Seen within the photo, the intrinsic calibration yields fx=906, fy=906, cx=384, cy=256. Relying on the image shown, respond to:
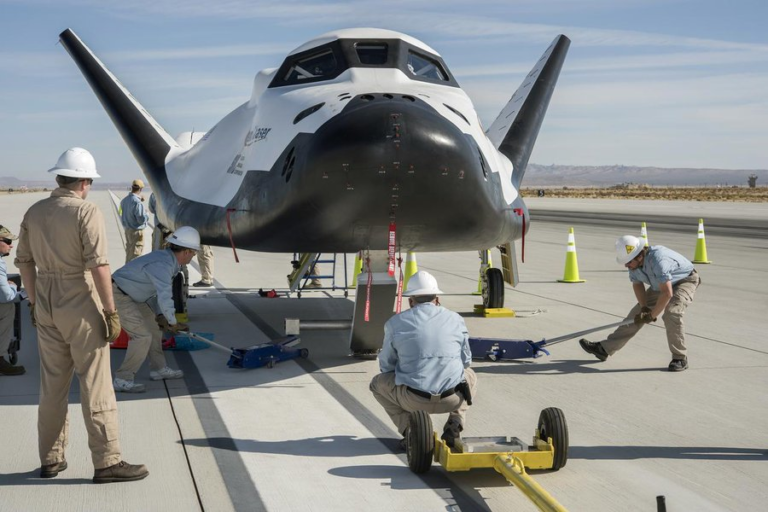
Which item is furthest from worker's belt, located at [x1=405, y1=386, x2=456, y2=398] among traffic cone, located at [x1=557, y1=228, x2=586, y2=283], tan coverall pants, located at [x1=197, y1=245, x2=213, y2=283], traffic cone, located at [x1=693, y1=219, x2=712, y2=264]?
traffic cone, located at [x1=693, y1=219, x2=712, y2=264]

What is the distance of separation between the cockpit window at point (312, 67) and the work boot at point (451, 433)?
5.58 metres

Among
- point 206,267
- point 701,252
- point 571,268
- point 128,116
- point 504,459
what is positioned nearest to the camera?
point 504,459

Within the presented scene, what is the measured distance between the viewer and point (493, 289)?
15008 millimetres

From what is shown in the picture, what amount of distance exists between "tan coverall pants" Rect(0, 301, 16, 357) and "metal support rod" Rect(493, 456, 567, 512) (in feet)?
20.4

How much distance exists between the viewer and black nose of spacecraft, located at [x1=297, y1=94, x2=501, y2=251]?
356 inches

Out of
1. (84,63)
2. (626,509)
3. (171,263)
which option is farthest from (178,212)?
(626,509)

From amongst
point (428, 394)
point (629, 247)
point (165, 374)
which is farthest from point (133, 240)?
point (428, 394)

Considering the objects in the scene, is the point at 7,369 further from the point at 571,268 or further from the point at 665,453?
the point at 571,268

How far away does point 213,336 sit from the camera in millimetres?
12484

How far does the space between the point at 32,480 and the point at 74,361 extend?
924mm

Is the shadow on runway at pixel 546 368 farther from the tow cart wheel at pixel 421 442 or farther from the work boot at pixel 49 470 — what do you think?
the work boot at pixel 49 470

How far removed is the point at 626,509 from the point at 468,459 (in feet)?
3.72

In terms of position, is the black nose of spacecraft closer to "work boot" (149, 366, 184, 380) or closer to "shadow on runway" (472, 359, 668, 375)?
"shadow on runway" (472, 359, 668, 375)

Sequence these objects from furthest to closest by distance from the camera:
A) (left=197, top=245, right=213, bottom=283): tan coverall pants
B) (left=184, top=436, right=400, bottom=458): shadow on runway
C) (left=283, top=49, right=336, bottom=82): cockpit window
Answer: (left=197, top=245, right=213, bottom=283): tan coverall pants < (left=283, top=49, right=336, bottom=82): cockpit window < (left=184, top=436, right=400, bottom=458): shadow on runway
